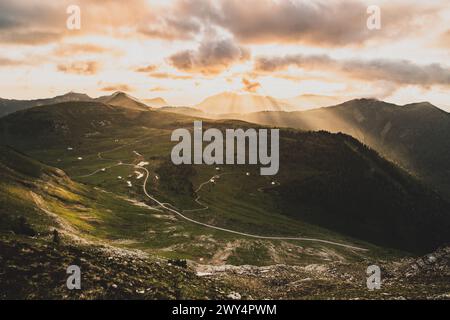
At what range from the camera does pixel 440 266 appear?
5562 cm

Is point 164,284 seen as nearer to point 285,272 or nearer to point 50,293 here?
point 50,293

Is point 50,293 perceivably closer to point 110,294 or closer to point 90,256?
point 110,294

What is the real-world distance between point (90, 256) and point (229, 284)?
1573cm

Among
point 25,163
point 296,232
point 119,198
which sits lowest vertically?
point 296,232

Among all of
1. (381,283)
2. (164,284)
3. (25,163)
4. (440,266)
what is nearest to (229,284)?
(164,284)

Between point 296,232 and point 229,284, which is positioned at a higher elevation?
point 229,284

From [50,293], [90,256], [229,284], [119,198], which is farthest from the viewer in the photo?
[119,198]

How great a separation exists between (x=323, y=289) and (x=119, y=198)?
10486 centimetres

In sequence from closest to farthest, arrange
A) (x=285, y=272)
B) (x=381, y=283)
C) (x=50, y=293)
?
1. (x=50, y=293)
2. (x=381, y=283)
3. (x=285, y=272)
